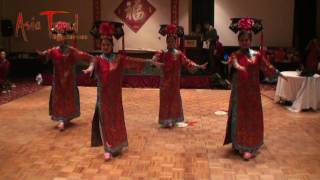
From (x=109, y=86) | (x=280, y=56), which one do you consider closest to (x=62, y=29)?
(x=109, y=86)

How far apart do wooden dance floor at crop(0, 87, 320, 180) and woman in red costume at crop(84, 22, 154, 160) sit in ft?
0.80

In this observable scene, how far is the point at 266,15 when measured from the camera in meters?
11.2

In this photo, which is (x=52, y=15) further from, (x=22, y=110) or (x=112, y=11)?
(x=22, y=110)

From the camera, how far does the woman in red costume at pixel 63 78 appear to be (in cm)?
565

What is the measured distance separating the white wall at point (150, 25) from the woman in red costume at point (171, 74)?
18.6ft

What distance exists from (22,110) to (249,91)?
167 inches

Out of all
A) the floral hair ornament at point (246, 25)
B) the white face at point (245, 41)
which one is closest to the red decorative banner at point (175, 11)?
the floral hair ornament at point (246, 25)

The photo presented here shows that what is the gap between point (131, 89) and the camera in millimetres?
9359

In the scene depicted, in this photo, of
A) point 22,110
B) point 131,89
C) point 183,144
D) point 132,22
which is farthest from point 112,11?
point 183,144

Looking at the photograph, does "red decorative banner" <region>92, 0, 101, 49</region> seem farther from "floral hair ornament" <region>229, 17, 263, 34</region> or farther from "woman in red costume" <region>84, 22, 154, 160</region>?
"floral hair ornament" <region>229, 17, 263, 34</region>

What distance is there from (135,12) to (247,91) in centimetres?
749

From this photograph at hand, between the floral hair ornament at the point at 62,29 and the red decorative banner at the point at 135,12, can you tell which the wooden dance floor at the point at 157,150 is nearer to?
the floral hair ornament at the point at 62,29

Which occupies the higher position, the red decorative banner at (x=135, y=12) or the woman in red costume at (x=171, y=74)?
the red decorative banner at (x=135, y=12)

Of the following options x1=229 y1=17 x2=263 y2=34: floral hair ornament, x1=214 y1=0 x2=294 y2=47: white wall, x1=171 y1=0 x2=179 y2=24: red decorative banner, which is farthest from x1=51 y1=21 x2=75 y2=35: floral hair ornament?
x1=214 y1=0 x2=294 y2=47: white wall
